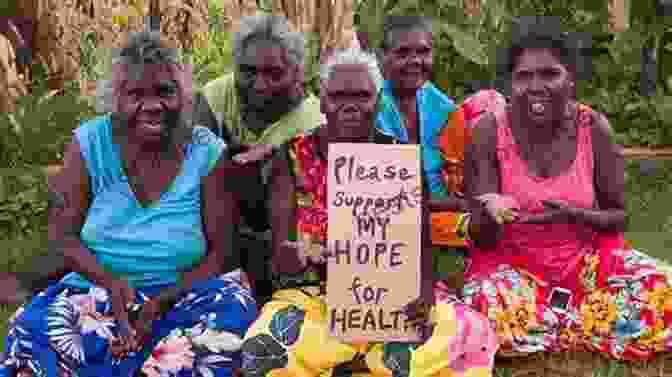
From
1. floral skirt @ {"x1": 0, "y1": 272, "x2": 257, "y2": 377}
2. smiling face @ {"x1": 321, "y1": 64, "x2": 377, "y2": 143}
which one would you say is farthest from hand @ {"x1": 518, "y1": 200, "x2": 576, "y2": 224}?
floral skirt @ {"x1": 0, "y1": 272, "x2": 257, "y2": 377}

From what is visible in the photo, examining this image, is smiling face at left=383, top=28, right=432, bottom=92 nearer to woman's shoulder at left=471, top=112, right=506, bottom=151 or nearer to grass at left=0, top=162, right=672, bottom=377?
woman's shoulder at left=471, top=112, right=506, bottom=151

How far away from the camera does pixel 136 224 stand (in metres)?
4.16

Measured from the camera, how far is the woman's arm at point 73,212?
413 centimetres

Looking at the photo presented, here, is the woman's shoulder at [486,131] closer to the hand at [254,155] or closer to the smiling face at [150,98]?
the hand at [254,155]

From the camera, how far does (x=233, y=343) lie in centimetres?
402

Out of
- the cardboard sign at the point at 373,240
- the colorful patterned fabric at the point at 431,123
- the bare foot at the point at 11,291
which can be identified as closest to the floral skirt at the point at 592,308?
the cardboard sign at the point at 373,240

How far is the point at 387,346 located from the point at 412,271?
266 mm

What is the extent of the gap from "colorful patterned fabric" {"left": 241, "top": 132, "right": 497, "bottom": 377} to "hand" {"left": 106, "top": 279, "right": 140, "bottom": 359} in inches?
15.3

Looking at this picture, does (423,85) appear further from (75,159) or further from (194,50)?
(194,50)

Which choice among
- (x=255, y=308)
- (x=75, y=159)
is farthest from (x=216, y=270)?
(x=75, y=159)

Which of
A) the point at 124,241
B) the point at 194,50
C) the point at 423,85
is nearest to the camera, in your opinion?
the point at 124,241

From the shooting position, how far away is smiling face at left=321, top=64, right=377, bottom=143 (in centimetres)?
403

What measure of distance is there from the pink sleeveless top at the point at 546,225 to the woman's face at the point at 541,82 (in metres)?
0.17

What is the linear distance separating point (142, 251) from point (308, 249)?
2.11 feet
